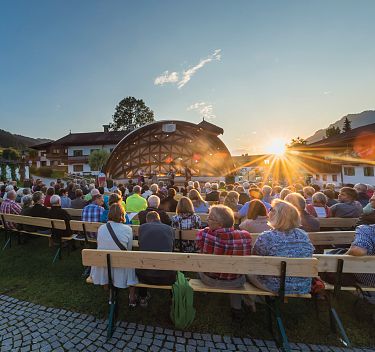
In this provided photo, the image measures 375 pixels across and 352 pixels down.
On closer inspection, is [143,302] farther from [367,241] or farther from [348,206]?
[348,206]

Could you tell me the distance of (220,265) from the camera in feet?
10.3

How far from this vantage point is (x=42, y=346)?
122 inches

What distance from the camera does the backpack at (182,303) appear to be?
3.32m

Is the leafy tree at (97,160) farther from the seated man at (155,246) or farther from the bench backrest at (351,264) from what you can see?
the bench backrest at (351,264)

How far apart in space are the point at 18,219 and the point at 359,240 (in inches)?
314

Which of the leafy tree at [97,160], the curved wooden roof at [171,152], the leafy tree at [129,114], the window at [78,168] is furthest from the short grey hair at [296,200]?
the leafy tree at [129,114]

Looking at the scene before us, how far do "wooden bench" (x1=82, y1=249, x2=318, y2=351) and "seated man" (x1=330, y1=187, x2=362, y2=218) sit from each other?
368cm

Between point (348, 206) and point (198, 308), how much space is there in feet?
15.2

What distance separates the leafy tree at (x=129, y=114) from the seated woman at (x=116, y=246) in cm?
5961

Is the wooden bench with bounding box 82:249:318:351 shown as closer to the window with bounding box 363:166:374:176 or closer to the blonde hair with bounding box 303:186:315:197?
the blonde hair with bounding box 303:186:315:197

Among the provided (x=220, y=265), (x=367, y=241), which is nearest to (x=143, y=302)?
(x=220, y=265)

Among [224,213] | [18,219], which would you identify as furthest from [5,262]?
[224,213]

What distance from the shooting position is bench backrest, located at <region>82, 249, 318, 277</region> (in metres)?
3.01

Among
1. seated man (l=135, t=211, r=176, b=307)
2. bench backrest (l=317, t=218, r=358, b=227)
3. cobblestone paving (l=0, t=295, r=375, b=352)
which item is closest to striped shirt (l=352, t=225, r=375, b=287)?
cobblestone paving (l=0, t=295, r=375, b=352)
